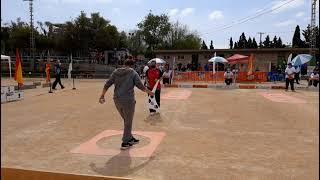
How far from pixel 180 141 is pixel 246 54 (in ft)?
124

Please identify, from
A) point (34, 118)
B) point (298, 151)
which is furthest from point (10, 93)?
point (298, 151)

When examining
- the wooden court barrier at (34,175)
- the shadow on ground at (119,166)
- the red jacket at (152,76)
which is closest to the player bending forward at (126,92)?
the shadow on ground at (119,166)

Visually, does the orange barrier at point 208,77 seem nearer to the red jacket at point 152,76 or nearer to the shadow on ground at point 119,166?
the red jacket at point 152,76

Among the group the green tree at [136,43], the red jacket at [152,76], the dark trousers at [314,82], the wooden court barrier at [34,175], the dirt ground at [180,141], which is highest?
the green tree at [136,43]

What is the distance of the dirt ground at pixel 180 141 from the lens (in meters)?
6.12

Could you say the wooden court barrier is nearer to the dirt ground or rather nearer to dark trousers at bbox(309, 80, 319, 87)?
the dirt ground

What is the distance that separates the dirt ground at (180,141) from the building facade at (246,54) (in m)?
30.0

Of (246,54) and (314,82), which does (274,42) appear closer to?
(246,54)

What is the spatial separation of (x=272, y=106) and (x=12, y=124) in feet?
27.3

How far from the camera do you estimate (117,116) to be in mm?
11445

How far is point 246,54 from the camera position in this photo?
44.7 m

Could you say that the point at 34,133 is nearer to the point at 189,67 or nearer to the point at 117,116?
the point at 117,116

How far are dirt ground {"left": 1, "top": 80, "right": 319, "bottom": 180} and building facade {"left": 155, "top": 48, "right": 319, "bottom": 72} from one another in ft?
98.5

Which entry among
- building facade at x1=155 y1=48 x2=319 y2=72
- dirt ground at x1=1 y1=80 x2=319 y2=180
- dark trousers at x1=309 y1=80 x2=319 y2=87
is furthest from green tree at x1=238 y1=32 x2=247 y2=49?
dirt ground at x1=1 y1=80 x2=319 y2=180
